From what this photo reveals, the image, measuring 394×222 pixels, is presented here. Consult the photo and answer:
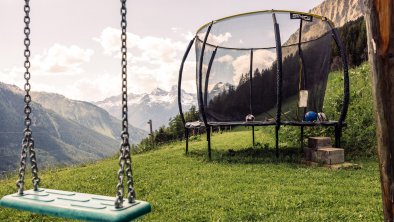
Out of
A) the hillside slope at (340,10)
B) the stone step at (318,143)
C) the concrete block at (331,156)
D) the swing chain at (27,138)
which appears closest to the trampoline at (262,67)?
the stone step at (318,143)

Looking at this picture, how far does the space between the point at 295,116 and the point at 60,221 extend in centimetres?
709

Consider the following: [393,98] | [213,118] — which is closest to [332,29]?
[213,118]

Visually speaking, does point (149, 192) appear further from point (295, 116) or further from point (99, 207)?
point (295, 116)

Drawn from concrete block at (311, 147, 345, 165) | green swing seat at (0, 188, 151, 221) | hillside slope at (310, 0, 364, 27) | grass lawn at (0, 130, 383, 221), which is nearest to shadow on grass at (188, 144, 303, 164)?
grass lawn at (0, 130, 383, 221)

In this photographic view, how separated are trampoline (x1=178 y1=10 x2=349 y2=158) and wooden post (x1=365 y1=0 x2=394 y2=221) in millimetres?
7295

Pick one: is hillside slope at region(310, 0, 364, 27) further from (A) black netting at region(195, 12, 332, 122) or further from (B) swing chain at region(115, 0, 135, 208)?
(B) swing chain at region(115, 0, 135, 208)

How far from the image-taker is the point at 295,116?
10805 mm

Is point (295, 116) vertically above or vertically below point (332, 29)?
below

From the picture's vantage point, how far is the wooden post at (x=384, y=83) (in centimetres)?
299

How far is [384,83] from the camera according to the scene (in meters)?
3.03

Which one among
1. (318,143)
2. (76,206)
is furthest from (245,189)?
(76,206)

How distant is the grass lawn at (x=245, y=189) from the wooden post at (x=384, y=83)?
215cm

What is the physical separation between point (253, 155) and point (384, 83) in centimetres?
769

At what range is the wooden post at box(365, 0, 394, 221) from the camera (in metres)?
2.99
